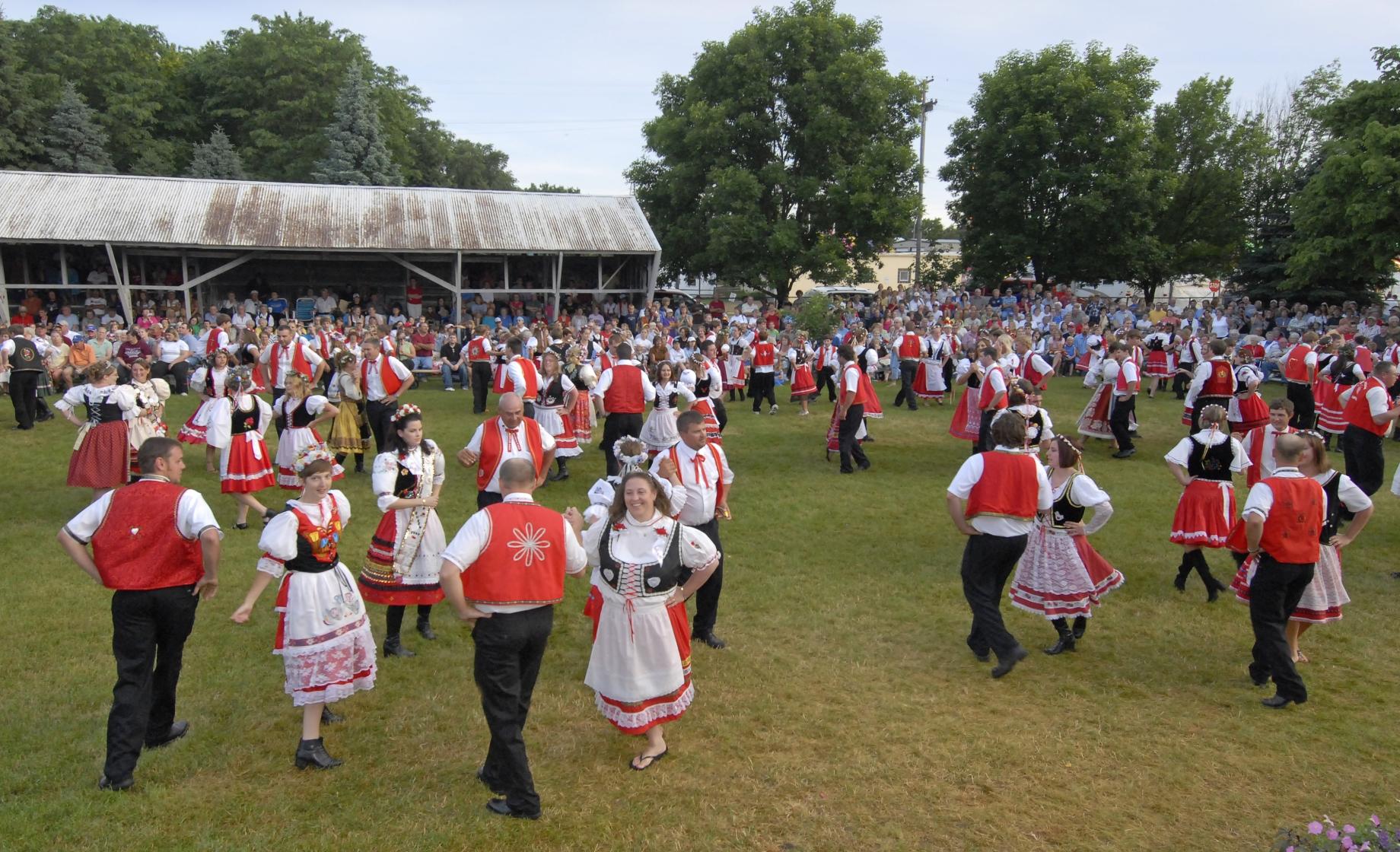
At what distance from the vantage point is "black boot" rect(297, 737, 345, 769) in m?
4.83

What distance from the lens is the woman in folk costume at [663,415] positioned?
33.9ft

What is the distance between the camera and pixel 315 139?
3950 cm

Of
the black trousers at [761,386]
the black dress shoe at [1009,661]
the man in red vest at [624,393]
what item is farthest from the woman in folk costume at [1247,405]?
the black trousers at [761,386]

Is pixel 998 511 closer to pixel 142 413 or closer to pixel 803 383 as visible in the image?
pixel 142 413

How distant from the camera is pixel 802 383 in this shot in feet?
55.8

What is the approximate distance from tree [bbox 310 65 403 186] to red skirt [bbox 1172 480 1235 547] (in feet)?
115

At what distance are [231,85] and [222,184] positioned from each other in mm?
18018

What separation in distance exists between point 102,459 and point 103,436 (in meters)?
0.22

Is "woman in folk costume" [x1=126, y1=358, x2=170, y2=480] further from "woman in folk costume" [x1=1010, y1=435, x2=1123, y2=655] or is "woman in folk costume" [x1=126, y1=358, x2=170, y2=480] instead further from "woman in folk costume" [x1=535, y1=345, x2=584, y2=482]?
"woman in folk costume" [x1=1010, y1=435, x2=1123, y2=655]

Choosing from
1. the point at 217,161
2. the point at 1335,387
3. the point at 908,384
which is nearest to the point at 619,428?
the point at 908,384

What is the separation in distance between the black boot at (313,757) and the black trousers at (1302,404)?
13.8 metres

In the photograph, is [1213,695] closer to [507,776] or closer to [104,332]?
[507,776]

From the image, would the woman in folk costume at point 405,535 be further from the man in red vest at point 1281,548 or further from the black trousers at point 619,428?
the man in red vest at point 1281,548

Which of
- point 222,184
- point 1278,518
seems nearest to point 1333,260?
point 1278,518
